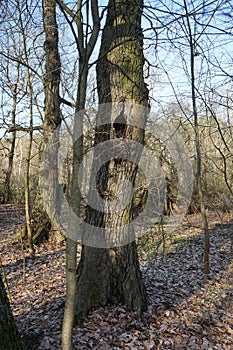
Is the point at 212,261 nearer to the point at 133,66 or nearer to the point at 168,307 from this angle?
the point at 168,307

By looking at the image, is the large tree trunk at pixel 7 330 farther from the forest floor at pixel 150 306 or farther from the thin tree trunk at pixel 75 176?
the forest floor at pixel 150 306

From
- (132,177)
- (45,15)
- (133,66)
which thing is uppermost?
(45,15)

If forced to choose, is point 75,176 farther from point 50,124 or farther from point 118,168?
point 50,124

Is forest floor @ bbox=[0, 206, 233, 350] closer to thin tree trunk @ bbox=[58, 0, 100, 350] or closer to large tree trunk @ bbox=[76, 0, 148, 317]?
large tree trunk @ bbox=[76, 0, 148, 317]

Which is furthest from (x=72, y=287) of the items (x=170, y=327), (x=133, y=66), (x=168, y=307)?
(x=133, y=66)

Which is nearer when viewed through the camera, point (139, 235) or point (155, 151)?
point (155, 151)

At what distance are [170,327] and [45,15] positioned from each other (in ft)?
21.1

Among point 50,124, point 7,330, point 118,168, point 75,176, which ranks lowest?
point 7,330

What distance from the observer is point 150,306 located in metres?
3.75

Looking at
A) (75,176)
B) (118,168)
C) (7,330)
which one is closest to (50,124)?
(118,168)

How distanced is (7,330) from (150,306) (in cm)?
202

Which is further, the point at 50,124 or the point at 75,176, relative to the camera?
the point at 50,124

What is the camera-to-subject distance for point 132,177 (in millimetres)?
3605

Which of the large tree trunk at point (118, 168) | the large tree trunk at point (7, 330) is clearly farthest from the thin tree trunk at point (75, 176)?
the large tree trunk at point (118, 168)
